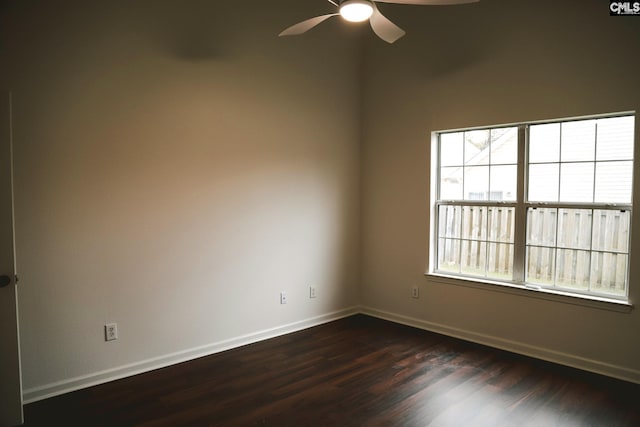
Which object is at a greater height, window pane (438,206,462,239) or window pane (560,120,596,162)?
window pane (560,120,596,162)

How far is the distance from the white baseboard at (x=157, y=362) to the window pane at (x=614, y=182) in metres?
2.74

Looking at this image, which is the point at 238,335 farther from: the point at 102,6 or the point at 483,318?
the point at 102,6

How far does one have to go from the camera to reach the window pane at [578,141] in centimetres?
331

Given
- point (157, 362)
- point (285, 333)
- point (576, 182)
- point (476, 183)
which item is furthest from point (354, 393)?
point (576, 182)

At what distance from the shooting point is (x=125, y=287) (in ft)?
10.4

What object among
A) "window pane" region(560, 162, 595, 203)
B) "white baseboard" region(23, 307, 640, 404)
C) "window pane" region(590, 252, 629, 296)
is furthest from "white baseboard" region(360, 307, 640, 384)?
"window pane" region(560, 162, 595, 203)

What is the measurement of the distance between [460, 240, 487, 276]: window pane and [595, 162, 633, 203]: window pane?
1.03 meters

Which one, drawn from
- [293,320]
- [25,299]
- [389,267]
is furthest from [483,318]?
[25,299]

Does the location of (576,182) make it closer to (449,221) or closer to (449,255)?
(449,221)

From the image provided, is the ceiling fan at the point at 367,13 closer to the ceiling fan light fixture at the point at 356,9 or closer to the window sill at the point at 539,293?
the ceiling fan light fixture at the point at 356,9

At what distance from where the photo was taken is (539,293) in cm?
354

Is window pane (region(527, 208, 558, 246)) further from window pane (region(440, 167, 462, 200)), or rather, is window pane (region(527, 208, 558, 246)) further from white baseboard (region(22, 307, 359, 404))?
white baseboard (region(22, 307, 359, 404))

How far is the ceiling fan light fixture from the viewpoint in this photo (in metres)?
2.30

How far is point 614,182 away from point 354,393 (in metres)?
2.47
